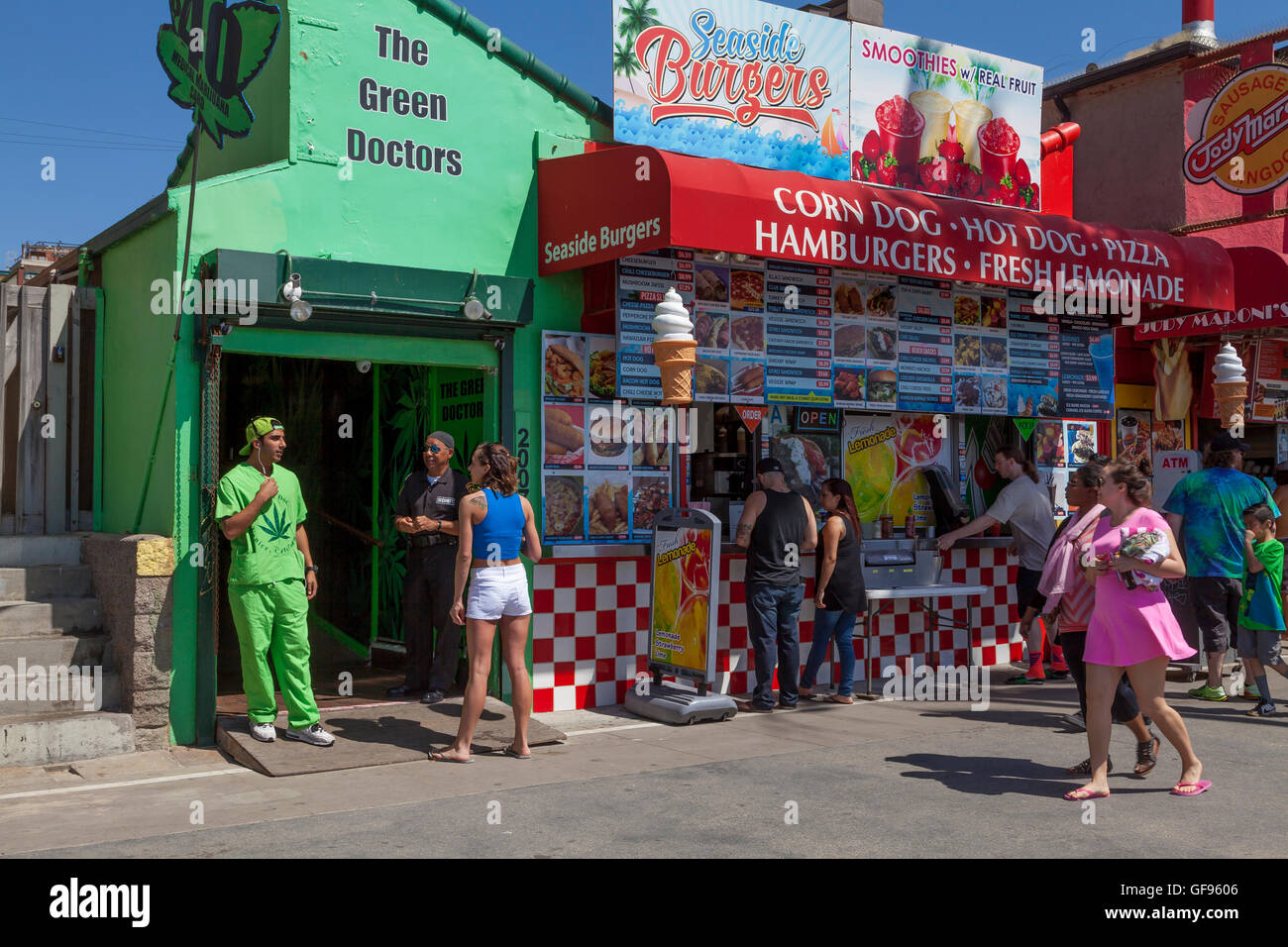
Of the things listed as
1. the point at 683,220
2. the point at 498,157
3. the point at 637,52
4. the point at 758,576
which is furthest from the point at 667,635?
the point at 637,52

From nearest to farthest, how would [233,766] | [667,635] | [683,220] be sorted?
[233,766]
[683,220]
[667,635]

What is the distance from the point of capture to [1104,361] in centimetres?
1143

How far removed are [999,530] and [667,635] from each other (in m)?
4.07

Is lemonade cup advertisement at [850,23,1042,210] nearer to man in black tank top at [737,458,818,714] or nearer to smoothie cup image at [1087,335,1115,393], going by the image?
smoothie cup image at [1087,335,1115,393]

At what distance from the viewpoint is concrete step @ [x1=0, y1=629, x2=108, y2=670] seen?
7027 millimetres

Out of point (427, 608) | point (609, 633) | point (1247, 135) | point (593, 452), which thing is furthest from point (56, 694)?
point (1247, 135)

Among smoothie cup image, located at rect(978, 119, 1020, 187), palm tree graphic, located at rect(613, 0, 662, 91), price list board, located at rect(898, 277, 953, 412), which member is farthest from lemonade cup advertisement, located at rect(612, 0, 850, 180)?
smoothie cup image, located at rect(978, 119, 1020, 187)

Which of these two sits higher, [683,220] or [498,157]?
[498,157]

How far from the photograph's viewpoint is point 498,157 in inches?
335

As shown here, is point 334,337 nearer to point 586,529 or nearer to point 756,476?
point 586,529

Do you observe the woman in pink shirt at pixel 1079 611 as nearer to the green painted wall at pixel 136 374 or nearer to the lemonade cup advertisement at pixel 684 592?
the lemonade cup advertisement at pixel 684 592

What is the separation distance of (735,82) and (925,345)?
2.77m

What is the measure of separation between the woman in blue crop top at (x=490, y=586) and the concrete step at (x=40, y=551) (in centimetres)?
293

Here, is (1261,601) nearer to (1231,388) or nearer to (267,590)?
(1231,388)
